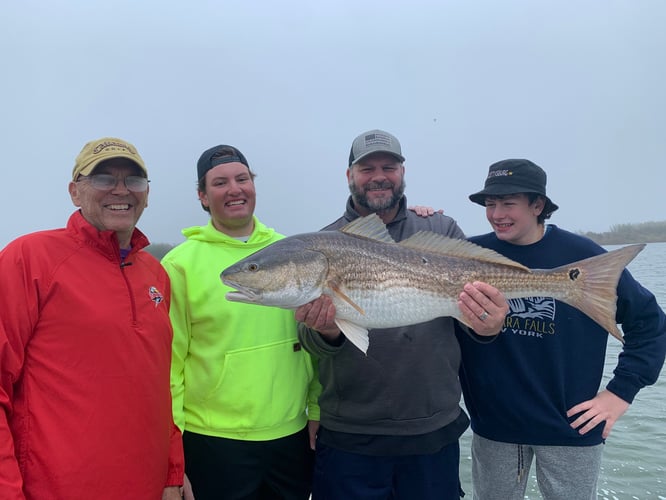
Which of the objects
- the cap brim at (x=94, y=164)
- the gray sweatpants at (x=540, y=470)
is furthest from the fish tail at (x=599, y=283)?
the cap brim at (x=94, y=164)

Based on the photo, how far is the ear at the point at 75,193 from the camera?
10.0 ft

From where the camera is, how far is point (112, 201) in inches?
119

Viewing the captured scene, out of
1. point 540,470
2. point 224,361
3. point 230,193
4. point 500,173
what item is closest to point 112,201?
point 230,193

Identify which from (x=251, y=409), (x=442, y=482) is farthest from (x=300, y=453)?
(x=442, y=482)

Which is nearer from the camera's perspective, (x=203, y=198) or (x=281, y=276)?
(x=281, y=276)

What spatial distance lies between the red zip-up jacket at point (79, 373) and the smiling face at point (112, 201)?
9 cm

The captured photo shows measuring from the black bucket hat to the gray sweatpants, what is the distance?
2.32 m

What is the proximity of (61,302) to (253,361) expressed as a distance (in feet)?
5.05

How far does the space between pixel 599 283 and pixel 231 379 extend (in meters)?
3.13

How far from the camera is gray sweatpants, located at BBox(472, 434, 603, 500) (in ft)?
13.1

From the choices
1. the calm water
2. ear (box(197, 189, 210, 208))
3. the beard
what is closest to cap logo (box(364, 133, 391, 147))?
the beard

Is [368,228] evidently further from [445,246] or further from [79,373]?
[79,373]

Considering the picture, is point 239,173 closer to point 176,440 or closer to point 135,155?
point 135,155

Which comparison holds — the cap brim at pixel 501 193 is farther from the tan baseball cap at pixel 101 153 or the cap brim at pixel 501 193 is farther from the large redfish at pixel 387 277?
the tan baseball cap at pixel 101 153
